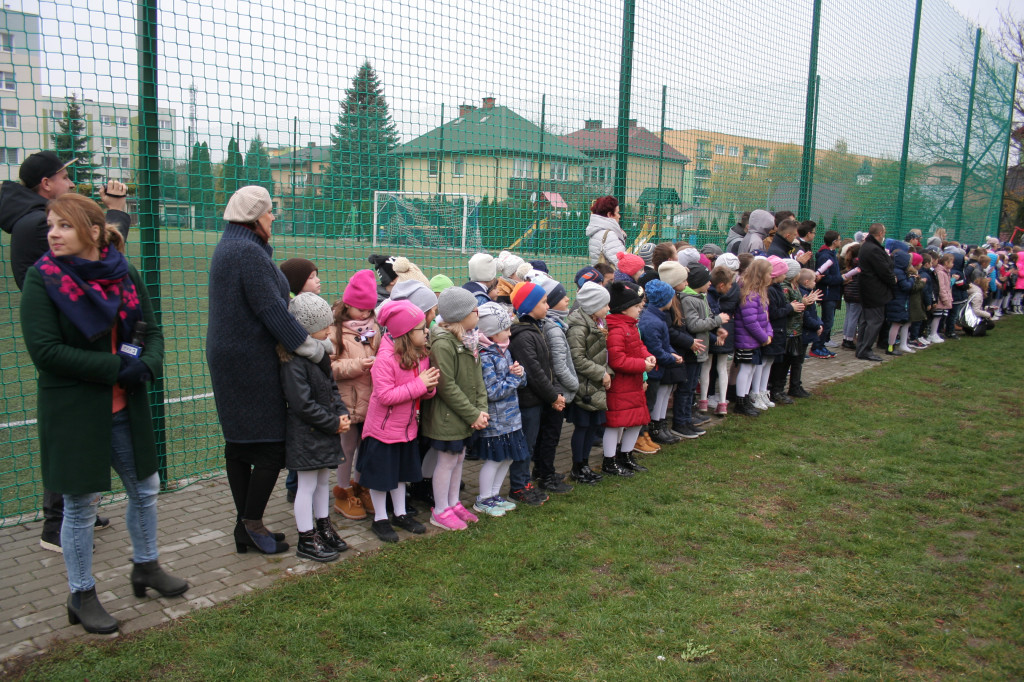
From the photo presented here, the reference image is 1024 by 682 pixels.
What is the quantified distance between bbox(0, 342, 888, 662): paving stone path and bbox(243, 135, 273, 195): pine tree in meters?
2.25

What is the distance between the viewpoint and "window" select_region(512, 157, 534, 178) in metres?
7.36

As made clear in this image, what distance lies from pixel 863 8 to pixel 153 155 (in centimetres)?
1262

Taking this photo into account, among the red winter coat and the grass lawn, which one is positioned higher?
the red winter coat

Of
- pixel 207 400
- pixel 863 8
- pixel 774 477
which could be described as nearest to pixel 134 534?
pixel 207 400

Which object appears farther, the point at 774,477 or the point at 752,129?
the point at 752,129

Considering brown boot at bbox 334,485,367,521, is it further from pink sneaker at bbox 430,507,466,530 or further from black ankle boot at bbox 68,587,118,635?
black ankle boot at bbox 68,587,118,635

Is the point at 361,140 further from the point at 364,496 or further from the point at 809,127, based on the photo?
the point at 809,127

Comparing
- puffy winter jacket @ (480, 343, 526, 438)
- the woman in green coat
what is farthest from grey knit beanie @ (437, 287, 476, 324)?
the woman in green coat

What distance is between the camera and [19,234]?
371 centimetres

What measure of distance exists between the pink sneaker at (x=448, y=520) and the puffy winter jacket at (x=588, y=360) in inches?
48.5

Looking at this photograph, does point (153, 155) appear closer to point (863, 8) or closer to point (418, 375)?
point (418, 375)

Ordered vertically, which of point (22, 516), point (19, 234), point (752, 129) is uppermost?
point (752, 129)

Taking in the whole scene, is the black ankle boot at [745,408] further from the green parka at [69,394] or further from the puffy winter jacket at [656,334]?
the green parka at [69,394]

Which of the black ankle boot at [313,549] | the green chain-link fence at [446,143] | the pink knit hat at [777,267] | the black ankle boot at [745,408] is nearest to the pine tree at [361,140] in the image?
the green chain-link fence at [446,143]
